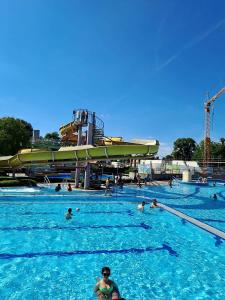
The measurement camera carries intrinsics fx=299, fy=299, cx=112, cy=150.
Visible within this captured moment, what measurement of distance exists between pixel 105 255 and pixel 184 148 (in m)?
118

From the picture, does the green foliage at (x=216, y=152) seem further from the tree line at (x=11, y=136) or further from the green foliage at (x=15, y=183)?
the green foliage at (x=15, y=183)

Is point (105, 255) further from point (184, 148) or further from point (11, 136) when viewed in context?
point (184, 148)

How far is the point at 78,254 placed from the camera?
37.8 feet

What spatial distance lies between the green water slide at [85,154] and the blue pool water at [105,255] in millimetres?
5053

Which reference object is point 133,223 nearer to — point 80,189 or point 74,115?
point 80,189

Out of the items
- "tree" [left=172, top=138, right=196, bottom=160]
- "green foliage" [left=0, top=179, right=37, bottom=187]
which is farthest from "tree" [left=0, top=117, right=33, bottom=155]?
"tree" [left=172, top=138, right=196, bottom=160]

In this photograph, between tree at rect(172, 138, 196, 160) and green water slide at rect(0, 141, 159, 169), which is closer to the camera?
green water slide at rect(0, 141, 159, 169)

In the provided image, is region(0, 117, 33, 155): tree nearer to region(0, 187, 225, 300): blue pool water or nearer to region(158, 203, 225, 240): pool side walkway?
region(0, 187, 225, 300): blue pool water

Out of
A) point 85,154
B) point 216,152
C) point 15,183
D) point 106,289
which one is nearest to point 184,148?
point 216,152

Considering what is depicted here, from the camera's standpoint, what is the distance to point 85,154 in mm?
24125

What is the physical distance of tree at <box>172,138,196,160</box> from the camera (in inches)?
4916

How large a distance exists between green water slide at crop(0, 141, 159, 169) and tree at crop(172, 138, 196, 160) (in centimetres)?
10380

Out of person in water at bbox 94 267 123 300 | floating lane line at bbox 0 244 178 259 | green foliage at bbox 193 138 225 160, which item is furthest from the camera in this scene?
green foliage at bbox 193 138 225 160

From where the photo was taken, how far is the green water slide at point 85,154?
888 inches
